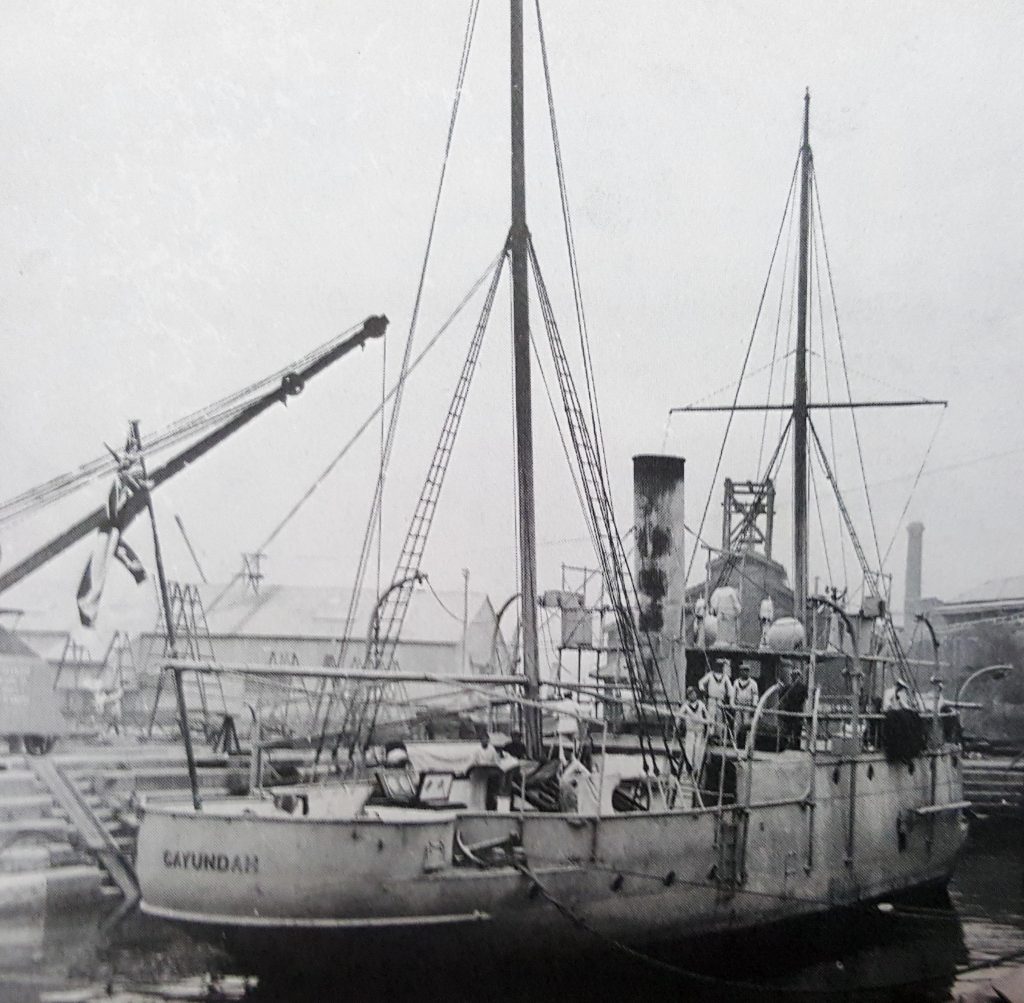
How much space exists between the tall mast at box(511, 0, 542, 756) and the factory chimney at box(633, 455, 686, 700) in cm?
595

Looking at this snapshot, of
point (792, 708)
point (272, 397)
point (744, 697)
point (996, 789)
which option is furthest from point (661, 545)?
point (996, 789)

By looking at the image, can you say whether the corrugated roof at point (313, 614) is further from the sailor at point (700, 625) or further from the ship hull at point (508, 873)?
the ship hull at point (508, 873)

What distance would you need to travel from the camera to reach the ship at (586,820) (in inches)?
378

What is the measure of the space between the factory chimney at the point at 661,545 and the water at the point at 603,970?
6.15 meters

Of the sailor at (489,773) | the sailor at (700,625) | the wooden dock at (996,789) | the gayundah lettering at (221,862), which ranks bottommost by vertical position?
the wooden dock at (996,789)

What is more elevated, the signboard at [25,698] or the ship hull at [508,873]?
the signboard at [25,698]

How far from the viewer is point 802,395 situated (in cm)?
2402

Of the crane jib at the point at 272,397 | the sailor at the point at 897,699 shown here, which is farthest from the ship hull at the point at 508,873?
the crane jib at the point at 272,397

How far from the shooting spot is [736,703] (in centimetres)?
1465

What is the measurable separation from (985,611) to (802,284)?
1542cm

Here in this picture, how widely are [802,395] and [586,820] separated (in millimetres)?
15590

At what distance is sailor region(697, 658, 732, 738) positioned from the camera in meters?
14.1

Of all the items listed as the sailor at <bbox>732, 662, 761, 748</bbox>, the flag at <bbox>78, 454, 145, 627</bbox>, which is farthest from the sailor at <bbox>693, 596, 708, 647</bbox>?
the flag at <bbox>78, 454, 145, 627</bbox>

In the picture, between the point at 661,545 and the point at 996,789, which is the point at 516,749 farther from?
the point at 996,789
